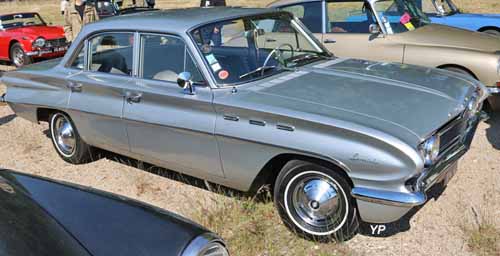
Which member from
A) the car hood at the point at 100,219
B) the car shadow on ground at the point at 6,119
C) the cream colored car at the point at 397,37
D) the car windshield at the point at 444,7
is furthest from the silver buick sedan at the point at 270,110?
the car windshield at the point at 444,7

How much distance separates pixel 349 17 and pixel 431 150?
4295 millimetres

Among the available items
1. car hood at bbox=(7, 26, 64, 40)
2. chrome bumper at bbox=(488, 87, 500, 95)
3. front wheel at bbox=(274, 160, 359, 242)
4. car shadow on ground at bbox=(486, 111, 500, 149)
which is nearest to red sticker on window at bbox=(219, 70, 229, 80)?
front wheel at bbox=(274, 160, 359, 242)

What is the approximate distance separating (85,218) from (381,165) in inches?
67.5

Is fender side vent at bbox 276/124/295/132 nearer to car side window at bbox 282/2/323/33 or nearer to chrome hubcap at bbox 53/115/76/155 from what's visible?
chrome hubcap at bbox 53/115/76/155

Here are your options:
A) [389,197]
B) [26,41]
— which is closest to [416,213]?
[389,197]

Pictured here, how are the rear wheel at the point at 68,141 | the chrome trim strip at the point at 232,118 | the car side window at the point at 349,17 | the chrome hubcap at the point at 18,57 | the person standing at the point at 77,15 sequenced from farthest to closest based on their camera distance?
1. the person standing at the point at 77,15
2. the chrome hubcap at the point at 18,57
3. the car side window at the point at 349,17
4. the rear wheel at the point at 68,141
5. the chrome trim strip at the point at 232,118

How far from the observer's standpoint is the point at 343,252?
3.41 m

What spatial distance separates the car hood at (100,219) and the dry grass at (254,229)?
1.21 metres

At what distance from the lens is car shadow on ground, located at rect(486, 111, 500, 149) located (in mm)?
5327

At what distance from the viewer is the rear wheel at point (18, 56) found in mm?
11562

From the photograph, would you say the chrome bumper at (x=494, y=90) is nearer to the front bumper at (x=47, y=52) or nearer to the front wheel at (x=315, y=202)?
the front wheel at (x=315, y=202)

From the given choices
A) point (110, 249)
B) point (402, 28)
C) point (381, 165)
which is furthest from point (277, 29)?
point (110, 249)

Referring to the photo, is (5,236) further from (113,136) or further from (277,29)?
(277,29)

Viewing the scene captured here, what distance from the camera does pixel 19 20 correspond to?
494 inches
